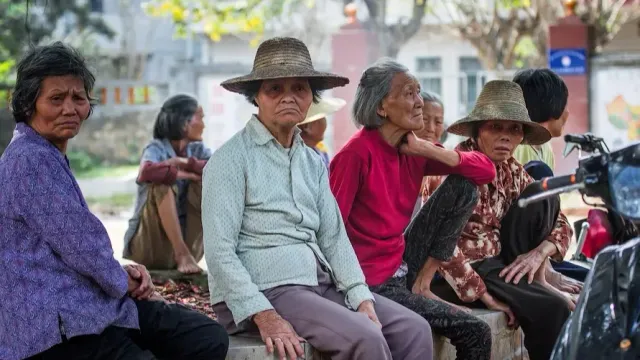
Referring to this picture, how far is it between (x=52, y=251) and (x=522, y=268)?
2404mm

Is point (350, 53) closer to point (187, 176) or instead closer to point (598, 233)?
point (187, 176)

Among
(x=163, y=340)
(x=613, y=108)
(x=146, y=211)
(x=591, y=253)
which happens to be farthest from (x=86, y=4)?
(x=163, y=340)

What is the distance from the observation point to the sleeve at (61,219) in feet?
11.1

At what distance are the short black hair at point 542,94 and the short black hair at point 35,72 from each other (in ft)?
9.08

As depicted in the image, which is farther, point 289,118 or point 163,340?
point 289,118

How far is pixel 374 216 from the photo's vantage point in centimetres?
464

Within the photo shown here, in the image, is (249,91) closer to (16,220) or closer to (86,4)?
(16,220)

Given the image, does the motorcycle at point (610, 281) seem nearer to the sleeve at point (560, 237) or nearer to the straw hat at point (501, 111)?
the straw hat at point (501, 111)

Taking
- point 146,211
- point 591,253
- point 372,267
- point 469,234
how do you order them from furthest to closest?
point 146,211
point 591,253
point 469,234
point 372,267

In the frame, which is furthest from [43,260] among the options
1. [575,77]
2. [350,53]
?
[350,53]

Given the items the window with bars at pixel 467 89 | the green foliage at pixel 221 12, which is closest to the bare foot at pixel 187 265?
the green foliage at pixel 221 12

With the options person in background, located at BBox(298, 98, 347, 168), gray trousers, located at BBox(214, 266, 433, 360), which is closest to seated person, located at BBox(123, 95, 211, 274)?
person in background, located at BBox(298, 98, 347, 168)

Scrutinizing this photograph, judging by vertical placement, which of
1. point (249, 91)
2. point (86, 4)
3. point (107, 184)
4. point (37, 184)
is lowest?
point (107, 184)

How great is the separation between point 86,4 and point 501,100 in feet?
60.4
